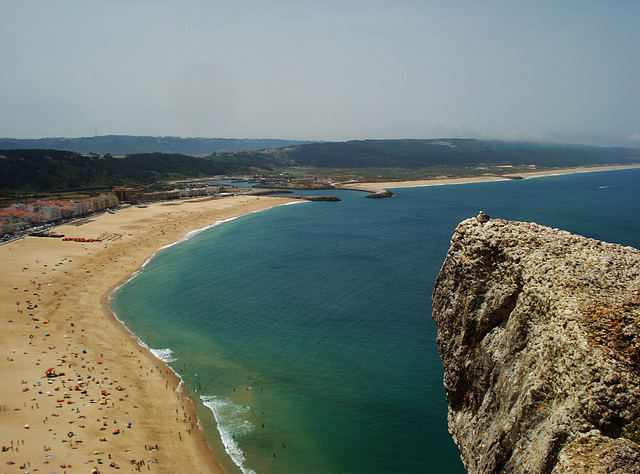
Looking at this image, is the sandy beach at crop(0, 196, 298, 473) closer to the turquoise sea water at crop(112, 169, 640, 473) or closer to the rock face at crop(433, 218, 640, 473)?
the turquoise sea water at crop(112, 169, 640, 473)

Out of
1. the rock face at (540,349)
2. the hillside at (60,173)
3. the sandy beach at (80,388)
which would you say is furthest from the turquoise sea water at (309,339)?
the hillside at (60,173)

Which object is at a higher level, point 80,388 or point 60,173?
point 60,173

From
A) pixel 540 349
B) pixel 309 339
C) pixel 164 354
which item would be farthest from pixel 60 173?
pixel 540 349

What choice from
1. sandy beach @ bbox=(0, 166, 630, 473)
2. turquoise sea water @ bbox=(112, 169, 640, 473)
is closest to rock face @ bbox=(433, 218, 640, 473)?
turquoise sea water @ bbox=(112, 169, 640, 473)

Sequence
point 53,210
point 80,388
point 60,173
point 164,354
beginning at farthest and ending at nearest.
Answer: point 60,173
point 53,210
point 164,354
point 80,388

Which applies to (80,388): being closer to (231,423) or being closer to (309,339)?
(231,423)

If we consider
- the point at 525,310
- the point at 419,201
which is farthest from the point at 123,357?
the point at 419,201

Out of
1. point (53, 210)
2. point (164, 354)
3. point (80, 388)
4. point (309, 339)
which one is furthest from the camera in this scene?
point (53, 210)

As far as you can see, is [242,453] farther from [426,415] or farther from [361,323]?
[361,323]

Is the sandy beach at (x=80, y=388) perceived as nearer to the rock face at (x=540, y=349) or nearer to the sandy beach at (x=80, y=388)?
the sandy beach at (x=80, y=388)
